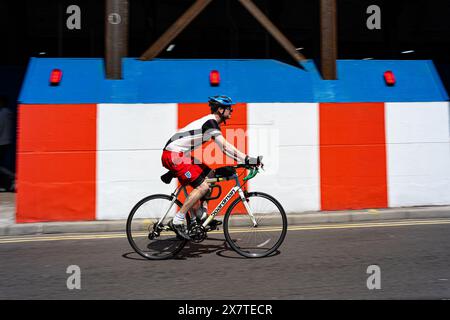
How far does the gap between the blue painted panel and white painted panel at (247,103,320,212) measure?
287 mm

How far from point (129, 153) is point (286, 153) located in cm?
265

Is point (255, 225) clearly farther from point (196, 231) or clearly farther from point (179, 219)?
point (179, 219)

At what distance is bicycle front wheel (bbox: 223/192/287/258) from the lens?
543cm

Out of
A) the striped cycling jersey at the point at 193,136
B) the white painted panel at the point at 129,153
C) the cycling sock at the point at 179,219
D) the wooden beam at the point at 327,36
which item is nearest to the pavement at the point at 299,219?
the white painted panel at the point at 129,153

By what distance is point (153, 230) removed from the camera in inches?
216

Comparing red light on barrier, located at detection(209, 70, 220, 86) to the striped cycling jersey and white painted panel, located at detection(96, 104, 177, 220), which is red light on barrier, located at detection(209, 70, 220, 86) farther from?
the striped cycling jersey

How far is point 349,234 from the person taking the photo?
6.77 metres

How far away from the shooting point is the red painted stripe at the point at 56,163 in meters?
7.56

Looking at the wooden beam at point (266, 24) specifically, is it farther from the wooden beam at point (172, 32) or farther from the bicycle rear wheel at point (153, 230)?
the bicycle rear wheel at point (153, 230)

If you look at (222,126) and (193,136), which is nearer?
(193,136)

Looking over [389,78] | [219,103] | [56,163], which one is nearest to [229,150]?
[219,103]

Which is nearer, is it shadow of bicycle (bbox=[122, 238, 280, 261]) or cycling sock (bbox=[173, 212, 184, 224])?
cycling sock (bbox=[173, 212, 184, 224])

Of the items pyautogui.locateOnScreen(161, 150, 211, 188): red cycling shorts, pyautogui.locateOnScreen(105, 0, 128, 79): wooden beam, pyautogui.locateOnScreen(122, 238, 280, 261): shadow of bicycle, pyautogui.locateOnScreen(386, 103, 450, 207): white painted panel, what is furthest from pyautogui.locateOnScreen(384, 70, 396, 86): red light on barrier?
pyautogui.locateOnScreen(161, 150, 211, 188): red cycling shorts
